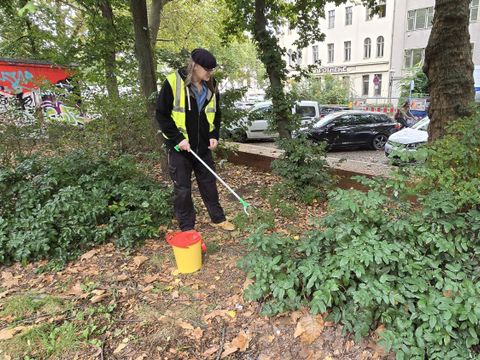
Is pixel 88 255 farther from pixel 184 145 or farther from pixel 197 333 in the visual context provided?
pixel 197 333

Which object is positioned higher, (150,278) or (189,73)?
(189,73)

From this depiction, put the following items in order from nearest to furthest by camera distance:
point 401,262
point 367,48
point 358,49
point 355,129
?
1. point 401,262
2. point 355,129
3. point 367,48
4. point 358,49

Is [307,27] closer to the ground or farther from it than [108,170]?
farther from it

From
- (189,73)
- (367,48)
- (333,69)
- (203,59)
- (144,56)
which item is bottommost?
(189,73)

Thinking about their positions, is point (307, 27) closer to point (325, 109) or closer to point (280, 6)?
point (280, 6)

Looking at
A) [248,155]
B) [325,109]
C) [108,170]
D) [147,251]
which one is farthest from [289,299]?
[325,109]

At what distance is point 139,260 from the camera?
10.9 ft

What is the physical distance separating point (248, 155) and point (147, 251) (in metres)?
3.96

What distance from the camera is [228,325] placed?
254cm

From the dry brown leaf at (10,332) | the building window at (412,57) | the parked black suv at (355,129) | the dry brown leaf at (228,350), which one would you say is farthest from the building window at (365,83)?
the dry brown leaf at (10,332)

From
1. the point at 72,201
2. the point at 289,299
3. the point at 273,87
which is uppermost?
the point at 273,87

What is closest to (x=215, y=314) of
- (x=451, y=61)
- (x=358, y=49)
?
(x=451, y=61)

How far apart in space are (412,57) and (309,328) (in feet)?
116

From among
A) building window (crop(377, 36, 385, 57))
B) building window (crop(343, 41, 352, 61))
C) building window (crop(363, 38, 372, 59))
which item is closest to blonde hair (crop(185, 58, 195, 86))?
building window (crop(377, 36, 385, 57))
